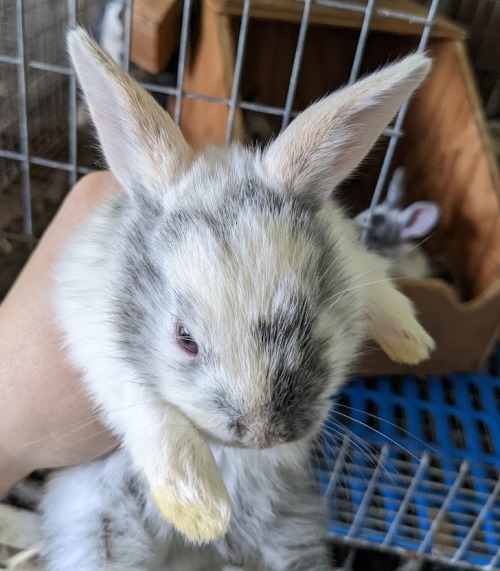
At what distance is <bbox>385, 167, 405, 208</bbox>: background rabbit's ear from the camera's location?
1.49 meters

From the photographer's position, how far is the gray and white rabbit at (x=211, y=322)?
68 centimetres

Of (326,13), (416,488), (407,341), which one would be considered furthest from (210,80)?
(416,488)

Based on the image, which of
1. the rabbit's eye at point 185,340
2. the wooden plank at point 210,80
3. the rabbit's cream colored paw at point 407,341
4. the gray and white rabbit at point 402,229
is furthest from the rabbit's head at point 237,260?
the gray and white rabbit at point 402,229

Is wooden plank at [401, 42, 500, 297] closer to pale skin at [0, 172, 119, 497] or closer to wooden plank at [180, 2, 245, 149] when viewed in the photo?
wooden plank at [180, 2, 245, 149]

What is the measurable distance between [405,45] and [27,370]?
1.08 meters

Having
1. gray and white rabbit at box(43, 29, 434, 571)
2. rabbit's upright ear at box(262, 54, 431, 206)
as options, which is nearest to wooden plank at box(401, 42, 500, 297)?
gray and white rabbit at box(43, 29, 434, 571)

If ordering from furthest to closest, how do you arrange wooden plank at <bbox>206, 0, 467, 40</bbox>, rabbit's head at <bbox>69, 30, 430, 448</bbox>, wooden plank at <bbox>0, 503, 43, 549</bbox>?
wooden plank at <bbox>206, 0, 467, 40</bbox> < wooden plank at <bbox>0, 503, 43, 549</bbox> < rabbit's head at <bbox>69, 30, 430, 448</bbox>

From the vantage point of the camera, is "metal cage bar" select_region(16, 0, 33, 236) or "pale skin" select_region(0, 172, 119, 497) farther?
"metal cage bar" select_region(16, 0, 33, 236)

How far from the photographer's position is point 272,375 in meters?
0.66

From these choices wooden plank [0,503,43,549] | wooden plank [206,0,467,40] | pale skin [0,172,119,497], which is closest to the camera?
pale skin [0,172,119,497]

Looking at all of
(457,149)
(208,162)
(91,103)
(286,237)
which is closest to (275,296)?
(286,237)

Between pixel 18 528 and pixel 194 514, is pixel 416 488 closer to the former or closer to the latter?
pixel 194 514

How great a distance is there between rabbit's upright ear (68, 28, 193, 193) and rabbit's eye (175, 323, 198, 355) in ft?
0.61

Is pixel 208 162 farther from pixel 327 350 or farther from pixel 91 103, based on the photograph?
pixel 327 350
